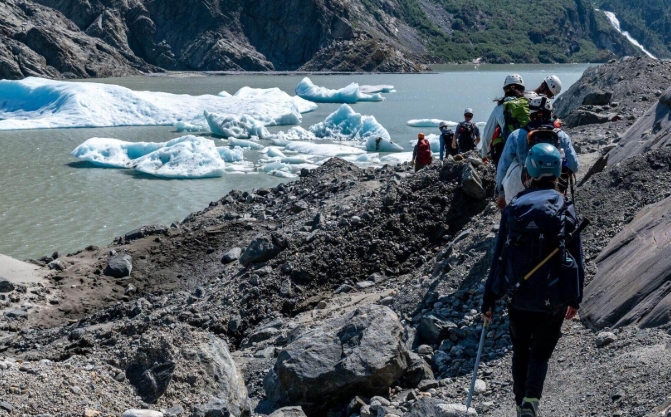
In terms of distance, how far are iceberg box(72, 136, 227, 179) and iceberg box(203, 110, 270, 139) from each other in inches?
247

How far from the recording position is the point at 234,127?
30312 millimetres

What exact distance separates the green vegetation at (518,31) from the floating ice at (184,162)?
98634 mm

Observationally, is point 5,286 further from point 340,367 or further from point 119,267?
point 340,367

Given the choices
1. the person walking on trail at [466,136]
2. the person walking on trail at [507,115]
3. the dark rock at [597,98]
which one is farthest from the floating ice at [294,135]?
the person walking on trail at [507,115]

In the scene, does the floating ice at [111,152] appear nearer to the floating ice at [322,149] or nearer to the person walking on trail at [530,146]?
the floating ice at [322,149]

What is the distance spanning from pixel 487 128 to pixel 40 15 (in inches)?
2813

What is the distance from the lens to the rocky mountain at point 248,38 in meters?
66.6

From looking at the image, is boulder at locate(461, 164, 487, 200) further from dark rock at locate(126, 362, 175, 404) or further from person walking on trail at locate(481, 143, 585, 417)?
person walking on trail at locate(481, 143, 585, 417)

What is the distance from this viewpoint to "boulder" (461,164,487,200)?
846 cm

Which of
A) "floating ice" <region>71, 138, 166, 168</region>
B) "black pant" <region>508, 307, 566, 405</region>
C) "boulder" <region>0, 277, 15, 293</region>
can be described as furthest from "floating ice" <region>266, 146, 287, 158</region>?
"black pant" <region>508, 307, 566, 405</region>

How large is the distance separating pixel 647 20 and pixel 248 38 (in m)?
113

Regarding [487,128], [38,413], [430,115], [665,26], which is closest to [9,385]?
[38,413]

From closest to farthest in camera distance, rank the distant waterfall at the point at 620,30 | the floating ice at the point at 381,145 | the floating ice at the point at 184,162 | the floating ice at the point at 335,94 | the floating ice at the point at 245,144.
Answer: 1. the floating ice at the point at 184,162
2. the floating ice at the point at 381,145
3. the floating ice at the point at 245,144
4. the floating ice at the point at 335,94
5. the distant waterfall at the point at 620,30

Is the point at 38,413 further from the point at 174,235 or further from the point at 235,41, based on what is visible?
the point at 235,41
